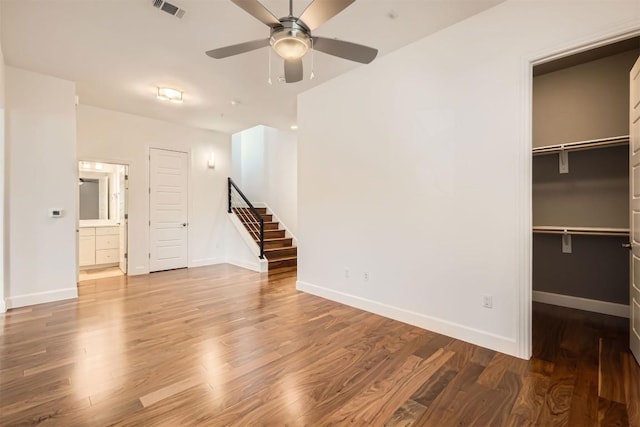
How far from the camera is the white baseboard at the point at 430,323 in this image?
8.28 feet

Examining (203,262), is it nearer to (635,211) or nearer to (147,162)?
(147,162)

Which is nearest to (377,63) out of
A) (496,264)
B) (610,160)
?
(496,264)

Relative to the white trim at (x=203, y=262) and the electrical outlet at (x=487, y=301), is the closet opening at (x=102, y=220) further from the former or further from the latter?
the electrical outlet at (x=487, y=301)

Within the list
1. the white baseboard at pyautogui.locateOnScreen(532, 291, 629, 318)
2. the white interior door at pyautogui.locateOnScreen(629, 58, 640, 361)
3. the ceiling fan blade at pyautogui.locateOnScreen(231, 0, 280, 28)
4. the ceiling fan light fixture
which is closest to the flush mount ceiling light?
the ceiling fan light fixture

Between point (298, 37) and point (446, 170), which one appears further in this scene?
point (446, 170)

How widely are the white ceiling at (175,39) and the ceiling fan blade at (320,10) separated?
0.60 m

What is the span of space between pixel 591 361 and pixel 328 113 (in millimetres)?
3647

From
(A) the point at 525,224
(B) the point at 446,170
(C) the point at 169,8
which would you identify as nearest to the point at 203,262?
(C) the point at 169,8

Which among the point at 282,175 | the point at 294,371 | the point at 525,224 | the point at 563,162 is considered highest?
the point at 282,175

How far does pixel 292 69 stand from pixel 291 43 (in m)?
0.33

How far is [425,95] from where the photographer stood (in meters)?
3.03

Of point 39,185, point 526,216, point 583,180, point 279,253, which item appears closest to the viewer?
point 526,216

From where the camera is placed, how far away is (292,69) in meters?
2.49

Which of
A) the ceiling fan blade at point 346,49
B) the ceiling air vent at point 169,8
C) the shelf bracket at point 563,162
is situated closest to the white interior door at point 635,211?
the shelf bracket at point 563,162
